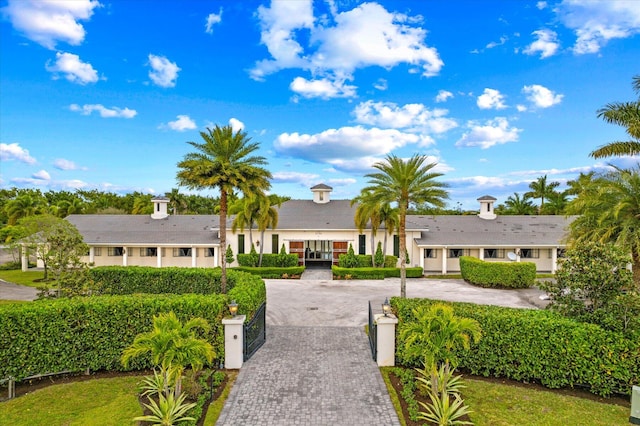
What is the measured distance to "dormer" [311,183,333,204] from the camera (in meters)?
36.0

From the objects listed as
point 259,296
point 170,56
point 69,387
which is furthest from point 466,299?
point 170,56

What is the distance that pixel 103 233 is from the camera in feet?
103

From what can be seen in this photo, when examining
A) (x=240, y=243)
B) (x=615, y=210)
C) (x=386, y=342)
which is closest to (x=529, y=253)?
(x=615, y=210)

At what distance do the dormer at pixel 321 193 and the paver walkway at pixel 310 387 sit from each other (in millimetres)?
23642

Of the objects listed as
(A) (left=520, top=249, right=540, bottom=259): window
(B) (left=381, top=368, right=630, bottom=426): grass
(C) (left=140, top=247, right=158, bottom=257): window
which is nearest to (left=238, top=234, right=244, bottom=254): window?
(C) (left=140, top=247, right=158, bottom=257): window

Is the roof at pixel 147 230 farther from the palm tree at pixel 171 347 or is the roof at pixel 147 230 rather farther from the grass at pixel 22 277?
the palm tree at pixel 171 347

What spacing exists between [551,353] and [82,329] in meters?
13.0

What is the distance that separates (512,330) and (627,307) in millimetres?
2793

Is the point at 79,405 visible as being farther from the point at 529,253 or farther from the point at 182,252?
the point at 529,253

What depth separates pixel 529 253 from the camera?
31047 mm

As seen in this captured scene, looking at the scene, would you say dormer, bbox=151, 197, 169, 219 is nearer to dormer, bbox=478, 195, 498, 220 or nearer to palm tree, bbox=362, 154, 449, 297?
palm tree, bbox=362, 154, 449, 297

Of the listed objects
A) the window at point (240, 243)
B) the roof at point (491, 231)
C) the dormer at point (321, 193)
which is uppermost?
the dormer at point (321, 193)

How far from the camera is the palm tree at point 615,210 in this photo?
14078mm

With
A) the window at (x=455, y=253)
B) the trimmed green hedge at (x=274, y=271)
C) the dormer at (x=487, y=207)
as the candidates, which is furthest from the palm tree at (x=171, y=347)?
the dormer at (x=487, y=207)
